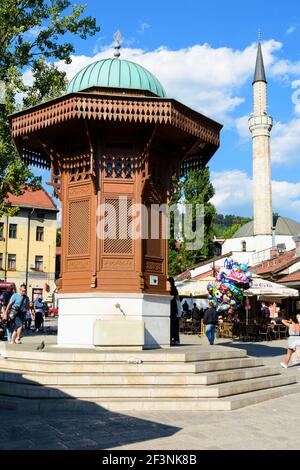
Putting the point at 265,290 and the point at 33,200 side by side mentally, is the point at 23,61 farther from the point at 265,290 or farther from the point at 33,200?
Result: the point at 33,200

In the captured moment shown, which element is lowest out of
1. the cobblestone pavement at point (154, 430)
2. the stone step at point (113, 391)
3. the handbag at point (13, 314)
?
the cobblestone pavement at point (154, 430)

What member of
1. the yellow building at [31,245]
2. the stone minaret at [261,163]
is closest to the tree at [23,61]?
the yellow building at [31,245]

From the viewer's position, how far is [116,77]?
11750 millimetres

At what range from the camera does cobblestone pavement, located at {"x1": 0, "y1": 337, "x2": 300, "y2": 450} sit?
19.3 ft

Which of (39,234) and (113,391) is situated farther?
(39,234)

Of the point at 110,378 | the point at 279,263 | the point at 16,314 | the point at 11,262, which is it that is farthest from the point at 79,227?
the point at 11,262

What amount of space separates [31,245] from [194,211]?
65.6 feet

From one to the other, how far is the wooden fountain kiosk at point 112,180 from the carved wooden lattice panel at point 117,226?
0.07ft

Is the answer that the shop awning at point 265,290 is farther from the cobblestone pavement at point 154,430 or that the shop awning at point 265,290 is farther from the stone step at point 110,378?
the cobblestone pavement at point 154,430

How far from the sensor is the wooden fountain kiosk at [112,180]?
10508mm

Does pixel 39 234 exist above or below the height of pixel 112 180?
above

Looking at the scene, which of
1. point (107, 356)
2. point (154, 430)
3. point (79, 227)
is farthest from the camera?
point (79, 227)

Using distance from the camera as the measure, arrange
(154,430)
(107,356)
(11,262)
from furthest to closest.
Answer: (11,262) < (107,356) < (154,430)

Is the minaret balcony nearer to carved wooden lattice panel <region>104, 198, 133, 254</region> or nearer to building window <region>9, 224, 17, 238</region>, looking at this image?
building window <region>9, 224, 17, 238</region>
